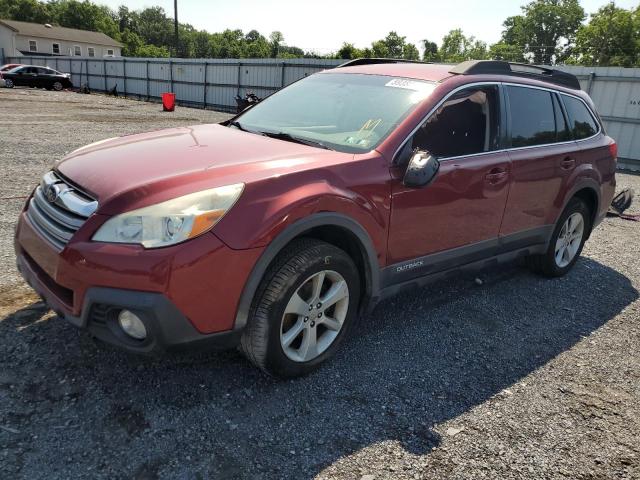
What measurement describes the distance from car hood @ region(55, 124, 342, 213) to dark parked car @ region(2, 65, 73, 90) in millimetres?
33671

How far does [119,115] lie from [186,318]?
18.6 m

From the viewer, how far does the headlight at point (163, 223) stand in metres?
2.32

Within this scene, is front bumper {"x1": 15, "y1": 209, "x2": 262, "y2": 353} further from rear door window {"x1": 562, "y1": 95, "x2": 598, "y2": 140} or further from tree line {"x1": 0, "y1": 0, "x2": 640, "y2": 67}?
tree line {"x1": 0, "y1": 0, "x2": 640, "y2": 67}

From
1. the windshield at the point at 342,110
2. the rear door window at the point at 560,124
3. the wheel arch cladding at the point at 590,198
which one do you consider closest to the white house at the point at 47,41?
the windshield at the point at 342,110

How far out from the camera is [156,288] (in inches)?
89.6

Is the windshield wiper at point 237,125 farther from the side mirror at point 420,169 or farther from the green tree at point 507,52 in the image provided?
the green tree at point 507,52

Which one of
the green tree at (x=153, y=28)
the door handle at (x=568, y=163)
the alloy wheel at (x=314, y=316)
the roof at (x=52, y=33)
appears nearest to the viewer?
the alloy wheel at (x=314, y=316)

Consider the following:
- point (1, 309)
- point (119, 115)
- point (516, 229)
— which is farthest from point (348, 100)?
point (119, 115)

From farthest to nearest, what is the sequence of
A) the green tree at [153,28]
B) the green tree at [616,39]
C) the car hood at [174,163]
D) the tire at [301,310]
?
the green tree at [153,28] < the green tree at [616,39] < the tire at [301,310] < the car hood at [174,163]

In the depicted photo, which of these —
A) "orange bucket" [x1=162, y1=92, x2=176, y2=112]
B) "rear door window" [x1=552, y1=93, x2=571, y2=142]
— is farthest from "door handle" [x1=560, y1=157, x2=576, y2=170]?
"orange bucket" [x1=162, y1=92, x2=176, y2=112]

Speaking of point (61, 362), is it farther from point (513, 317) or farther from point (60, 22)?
point (60, 22)

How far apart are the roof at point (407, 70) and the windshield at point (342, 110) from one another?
8cm

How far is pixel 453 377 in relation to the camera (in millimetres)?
3146

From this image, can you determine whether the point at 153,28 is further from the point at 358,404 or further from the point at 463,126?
the point at 358,404
